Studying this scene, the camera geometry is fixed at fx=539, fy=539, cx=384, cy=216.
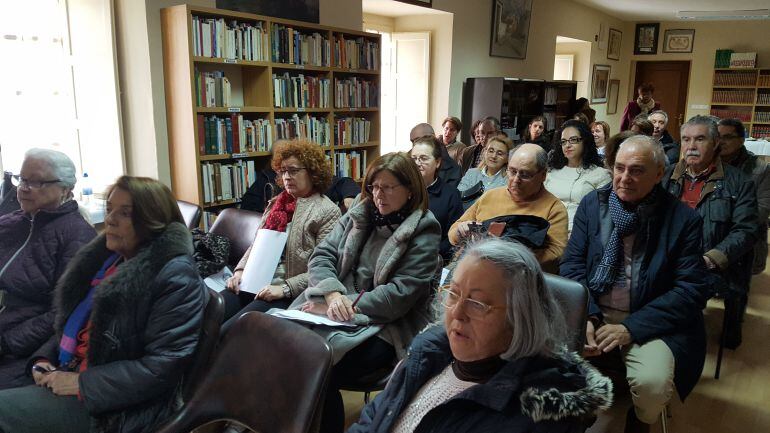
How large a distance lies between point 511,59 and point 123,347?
7071 millimetres

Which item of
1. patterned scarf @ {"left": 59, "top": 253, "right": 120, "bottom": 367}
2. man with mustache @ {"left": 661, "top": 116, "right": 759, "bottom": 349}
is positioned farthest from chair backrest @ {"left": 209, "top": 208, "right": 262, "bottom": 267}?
man with mustache @ {"left": 661, "top": 116, "right": 759, "bottom": 349}

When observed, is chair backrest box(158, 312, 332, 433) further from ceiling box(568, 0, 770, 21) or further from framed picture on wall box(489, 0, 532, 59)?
ceiling box(568, 0, 770, 21)

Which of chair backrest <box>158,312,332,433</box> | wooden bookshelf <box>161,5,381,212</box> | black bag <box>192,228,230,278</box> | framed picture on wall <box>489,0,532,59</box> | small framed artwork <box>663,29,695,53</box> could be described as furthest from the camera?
small framed artwork <box>663,29,695,53</box>

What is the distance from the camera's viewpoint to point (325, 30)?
4.50m

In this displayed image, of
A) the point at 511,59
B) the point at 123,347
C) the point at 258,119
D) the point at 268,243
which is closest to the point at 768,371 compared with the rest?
the point at 268,243

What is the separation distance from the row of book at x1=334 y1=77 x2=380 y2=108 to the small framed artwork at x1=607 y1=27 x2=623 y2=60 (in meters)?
7.65

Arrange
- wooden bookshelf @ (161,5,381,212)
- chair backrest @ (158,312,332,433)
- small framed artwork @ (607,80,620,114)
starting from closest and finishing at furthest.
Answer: chair backrest @ (158,312,332,433) < wooden bookshelf @ (161,5,381,212) < small framed artwork @ (607,80,620,114)

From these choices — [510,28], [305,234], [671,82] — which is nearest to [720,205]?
[305,234]

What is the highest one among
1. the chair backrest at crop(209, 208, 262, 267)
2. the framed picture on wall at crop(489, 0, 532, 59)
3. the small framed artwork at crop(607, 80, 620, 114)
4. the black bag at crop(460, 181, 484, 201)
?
the framed picture on wall at crop(489, 0, 532, 59)

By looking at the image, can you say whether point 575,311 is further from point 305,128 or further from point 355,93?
point 355,93

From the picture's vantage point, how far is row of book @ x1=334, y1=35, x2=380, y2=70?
467 centimetres

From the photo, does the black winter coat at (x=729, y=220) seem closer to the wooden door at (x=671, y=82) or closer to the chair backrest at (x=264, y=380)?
the chair backrest at (x=264, y=380)

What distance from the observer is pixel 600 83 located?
34.5ft

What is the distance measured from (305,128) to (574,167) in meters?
2.19
